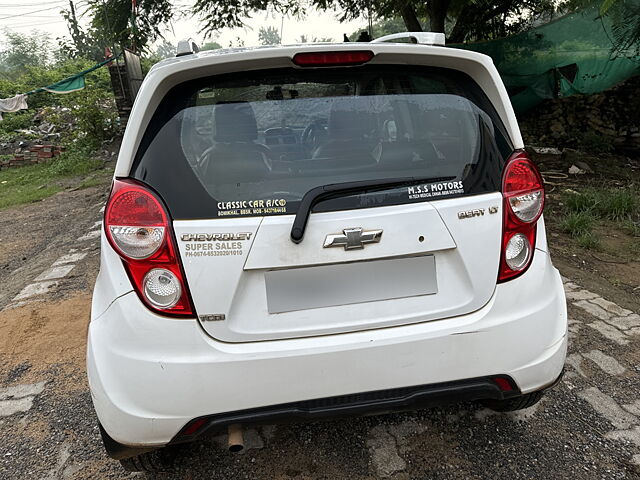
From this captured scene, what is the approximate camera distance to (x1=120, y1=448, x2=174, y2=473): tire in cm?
176

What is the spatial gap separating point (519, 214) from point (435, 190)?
320 millimetres

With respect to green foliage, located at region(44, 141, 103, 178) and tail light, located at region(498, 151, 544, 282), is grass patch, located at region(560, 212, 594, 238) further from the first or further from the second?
green foliage, located at region(44, 141, 103, 178)

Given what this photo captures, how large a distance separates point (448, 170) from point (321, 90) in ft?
1.75

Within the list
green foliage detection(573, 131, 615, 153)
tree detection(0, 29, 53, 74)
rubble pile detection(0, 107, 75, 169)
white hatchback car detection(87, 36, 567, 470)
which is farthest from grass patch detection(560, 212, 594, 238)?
tree detection(0, 29, 53, 74)

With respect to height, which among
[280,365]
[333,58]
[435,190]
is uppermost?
[333,58]

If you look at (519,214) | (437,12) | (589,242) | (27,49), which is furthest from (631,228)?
(27,49)

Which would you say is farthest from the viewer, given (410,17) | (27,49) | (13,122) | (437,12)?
(27,49)

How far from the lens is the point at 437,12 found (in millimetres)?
8047

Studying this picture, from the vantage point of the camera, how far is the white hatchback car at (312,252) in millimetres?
1434

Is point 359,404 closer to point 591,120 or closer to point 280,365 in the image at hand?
point 280,365

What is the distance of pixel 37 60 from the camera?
5806 centimetres

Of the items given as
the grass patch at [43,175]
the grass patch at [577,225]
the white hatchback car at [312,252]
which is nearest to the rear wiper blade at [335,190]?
the white hatchback car at [312,252]

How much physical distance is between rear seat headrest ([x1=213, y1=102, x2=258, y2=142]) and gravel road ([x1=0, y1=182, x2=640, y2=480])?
4.34ft

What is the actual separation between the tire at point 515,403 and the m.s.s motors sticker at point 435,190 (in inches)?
35.0
